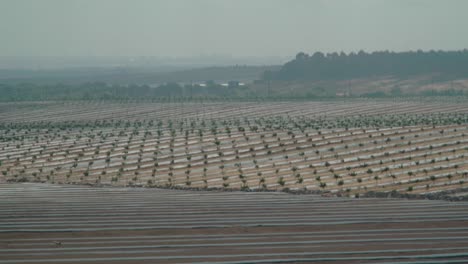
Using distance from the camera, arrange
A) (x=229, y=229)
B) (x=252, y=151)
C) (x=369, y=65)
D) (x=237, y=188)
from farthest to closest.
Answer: (x=369, y=65) → (x=252, y=151) → (x=237, y=188) → (x=229, y=229)

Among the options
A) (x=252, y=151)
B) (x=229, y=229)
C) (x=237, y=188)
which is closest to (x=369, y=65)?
(x=252, y=151)

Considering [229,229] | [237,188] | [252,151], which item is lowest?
[252,151]

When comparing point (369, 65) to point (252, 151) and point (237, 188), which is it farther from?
point (237, 188)

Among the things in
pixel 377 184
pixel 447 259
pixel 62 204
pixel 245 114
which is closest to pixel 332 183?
pixel 377 184

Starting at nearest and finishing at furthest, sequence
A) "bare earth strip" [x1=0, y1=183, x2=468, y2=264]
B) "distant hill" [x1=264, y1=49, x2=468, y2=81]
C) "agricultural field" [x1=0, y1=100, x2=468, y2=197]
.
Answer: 1. "bare earth strip" [x1=0, y1=183, x2=468, y2=264]
2. "agricultural field" [x1=0, y1=100, x2=468, y2=197]
3. "distant hill" [x1=264, y1=49, x2=468, y2=81]

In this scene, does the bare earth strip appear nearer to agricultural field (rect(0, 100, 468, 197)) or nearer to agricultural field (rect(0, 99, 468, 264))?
agricultural field (rect(0, 99, 468, 264))

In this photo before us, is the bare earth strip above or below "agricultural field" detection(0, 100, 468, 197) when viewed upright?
above

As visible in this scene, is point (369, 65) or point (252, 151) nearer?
point (252, 151)

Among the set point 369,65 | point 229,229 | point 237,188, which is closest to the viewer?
point 229,229

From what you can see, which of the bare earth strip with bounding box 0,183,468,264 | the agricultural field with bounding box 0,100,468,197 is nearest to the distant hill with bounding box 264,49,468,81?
the agricultural field with bounding box 0,100,468,197
